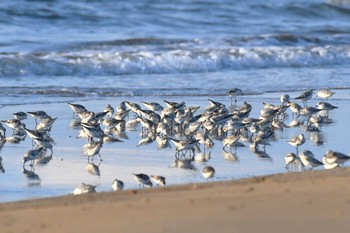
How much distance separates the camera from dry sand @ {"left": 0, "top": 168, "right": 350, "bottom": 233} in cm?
701

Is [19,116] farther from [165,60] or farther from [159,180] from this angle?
[165,60]

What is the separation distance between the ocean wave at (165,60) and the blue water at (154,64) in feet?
0.08

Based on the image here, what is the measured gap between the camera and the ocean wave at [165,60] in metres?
19.4

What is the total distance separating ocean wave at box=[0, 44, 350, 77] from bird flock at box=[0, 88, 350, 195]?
16.8ft

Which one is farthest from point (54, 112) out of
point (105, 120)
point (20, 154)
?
point (20, 154)

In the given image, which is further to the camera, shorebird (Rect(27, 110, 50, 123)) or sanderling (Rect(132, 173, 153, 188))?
shorebird (Rect(27, 110, 50, 123))

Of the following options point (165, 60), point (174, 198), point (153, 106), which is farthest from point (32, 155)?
point (165, 60)

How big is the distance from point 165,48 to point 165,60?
2065mm

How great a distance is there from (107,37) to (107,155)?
1397 centimetres

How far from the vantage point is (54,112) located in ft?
46.7

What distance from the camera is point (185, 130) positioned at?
12750 millimetres

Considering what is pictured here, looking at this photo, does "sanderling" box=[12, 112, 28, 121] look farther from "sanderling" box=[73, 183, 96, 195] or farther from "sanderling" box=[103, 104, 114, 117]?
"sanderling" box=[73, 183, 96, 195]

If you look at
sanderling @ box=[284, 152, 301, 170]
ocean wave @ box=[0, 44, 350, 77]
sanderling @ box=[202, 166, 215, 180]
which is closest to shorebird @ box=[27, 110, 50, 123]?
sanderling @ box=[284, 152, 301, 170]

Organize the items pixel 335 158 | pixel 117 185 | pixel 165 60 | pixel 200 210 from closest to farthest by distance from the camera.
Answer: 1. pixel 200 210
2. pixel 117 185
3. pixel 335 158
4. pixel 165 60
